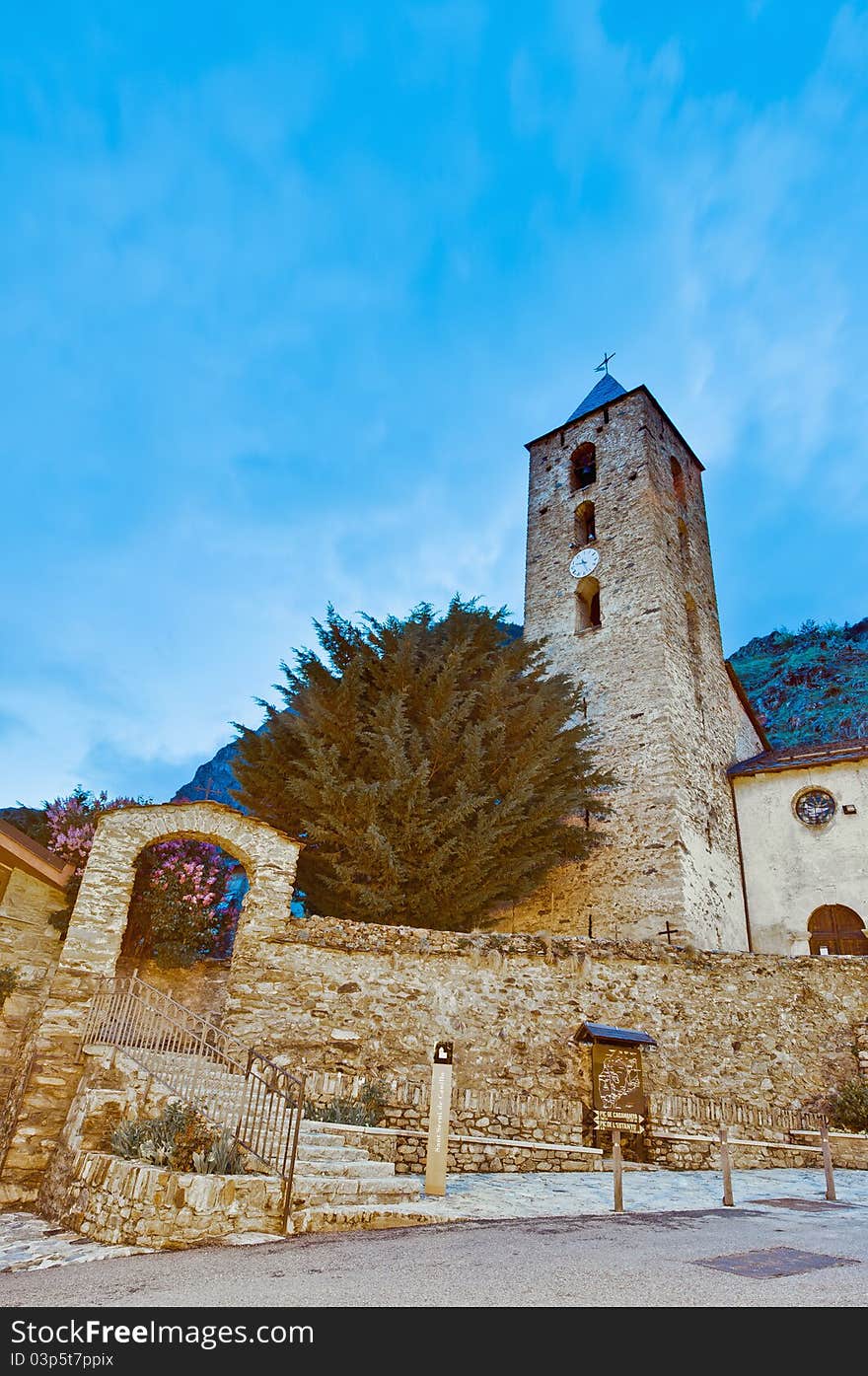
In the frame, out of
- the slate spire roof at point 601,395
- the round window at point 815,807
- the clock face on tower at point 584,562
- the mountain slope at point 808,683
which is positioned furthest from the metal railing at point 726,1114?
the mountain slope at point 808,683

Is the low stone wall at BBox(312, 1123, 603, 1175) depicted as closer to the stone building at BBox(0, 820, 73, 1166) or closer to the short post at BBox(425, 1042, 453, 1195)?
the short post at BBox(425, 1042, 453, 1195)

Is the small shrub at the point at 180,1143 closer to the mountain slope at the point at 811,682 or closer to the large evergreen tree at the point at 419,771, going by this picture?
the large evergreen tree at the point at 419,771

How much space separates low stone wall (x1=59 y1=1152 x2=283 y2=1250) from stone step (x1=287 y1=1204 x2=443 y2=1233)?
0.62 feet

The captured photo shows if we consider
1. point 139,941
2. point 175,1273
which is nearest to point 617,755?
point 139,941

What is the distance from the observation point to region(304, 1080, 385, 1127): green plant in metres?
8.22

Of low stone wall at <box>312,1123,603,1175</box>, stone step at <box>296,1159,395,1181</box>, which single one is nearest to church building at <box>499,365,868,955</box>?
low stone wall at <box>312,1123,603,1175</box>

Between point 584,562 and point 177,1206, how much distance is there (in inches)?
706

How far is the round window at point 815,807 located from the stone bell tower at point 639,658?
5.34 ft

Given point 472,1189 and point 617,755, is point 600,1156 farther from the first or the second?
point 617,755

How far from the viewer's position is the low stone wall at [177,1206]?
5316mm

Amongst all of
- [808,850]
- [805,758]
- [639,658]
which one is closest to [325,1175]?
[808,850]

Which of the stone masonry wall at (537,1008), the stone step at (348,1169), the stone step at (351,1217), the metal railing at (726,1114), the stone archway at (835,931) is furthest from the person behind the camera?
the stone archway at (835,931)

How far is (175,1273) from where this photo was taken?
4.43m
